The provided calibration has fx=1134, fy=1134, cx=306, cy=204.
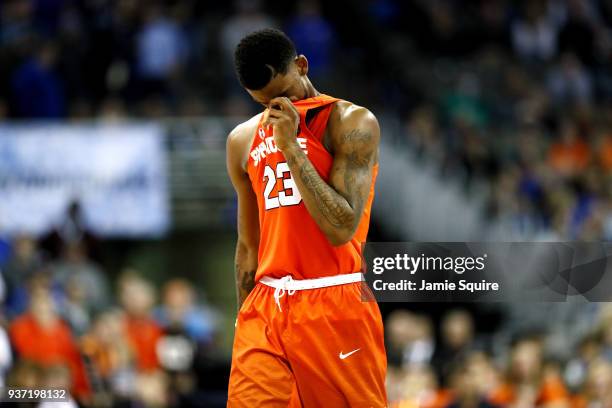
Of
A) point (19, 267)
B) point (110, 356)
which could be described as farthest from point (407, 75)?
point (110, 356)

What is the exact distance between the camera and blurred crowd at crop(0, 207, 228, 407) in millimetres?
10492

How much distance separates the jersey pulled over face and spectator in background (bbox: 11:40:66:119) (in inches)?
395

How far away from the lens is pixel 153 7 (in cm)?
1691

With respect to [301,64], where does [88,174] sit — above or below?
below

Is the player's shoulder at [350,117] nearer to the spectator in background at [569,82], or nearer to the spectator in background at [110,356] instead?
the spectator in background at [110,356]

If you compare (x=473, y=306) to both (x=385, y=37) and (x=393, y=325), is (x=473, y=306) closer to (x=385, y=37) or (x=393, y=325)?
(x=393, y=325)

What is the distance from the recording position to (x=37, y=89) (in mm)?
14945

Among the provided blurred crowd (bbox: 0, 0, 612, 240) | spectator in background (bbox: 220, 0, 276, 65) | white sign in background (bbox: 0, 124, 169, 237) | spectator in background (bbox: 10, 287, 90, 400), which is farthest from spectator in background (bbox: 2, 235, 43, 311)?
spectator in background (bbox: 220, 0, 276, 65)

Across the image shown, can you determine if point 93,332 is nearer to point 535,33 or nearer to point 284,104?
point 284,104

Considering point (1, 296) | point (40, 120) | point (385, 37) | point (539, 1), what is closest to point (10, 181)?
point (40, 120)

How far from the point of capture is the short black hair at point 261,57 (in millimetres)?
5301

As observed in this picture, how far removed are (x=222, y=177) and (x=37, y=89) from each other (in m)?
2.70

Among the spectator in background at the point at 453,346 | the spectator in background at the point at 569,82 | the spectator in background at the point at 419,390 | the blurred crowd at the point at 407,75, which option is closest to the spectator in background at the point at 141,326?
the spectator in background at the point at 419,390

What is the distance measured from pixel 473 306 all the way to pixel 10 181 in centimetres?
613
